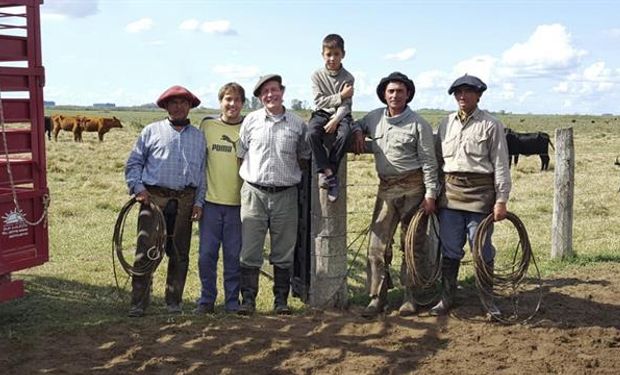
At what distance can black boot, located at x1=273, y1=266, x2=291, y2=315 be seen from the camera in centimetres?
583

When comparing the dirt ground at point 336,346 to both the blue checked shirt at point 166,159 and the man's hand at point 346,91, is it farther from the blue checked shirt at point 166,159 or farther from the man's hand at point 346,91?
the man's hand at point 346,91

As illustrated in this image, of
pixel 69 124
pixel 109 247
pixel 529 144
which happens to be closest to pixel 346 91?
pixel 109 247

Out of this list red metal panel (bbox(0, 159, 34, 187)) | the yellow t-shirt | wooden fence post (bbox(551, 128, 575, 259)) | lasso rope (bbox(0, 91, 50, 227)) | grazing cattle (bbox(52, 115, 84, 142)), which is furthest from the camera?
grazing cattle (bbox(52, 115, 84, 142))

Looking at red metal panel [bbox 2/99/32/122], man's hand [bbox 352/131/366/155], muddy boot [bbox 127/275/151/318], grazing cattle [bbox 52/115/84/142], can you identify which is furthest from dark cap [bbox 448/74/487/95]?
grazing cattle [bbox 52/115/84/142]

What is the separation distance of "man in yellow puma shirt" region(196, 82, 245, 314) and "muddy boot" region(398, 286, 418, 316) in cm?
140

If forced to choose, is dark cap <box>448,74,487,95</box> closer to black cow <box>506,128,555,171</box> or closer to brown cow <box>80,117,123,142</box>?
black cow <box>506,128,555,171</box>

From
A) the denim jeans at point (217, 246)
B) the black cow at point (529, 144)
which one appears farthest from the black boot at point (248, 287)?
the black cow at point (529, 144)

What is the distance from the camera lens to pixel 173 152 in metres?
5.67

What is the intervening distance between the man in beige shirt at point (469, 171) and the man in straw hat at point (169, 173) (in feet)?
6.66

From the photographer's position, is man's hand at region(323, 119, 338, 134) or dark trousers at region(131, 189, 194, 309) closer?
man's hand at region(323, 119, 338, 134)

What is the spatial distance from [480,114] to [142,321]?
317cm

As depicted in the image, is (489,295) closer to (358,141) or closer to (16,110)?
(358,141)

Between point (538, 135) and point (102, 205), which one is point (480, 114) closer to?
point (102, 205)

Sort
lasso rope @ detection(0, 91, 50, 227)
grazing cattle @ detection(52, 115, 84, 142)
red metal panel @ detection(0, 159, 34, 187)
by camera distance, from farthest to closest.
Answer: grazing cattle @ detection(52, 115, 84, 142), red metal panel @ detection(0, 159, 34, 187), lasso rope @ detection(0, 91, 50, 227)
